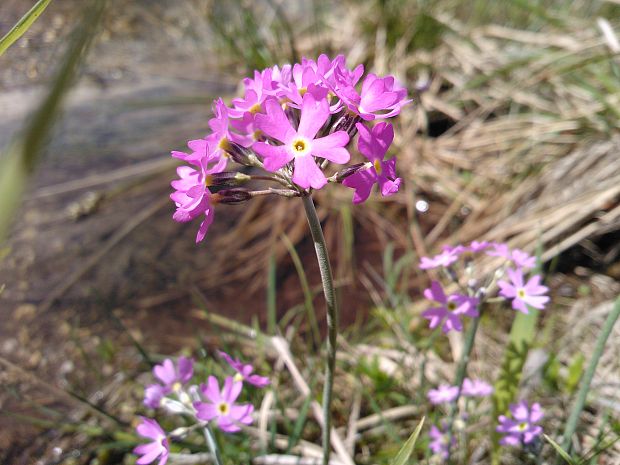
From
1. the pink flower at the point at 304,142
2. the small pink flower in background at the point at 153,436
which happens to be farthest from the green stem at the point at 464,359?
the small pink flower in background at the point at 153,436

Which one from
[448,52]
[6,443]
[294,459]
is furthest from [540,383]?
[448,52]

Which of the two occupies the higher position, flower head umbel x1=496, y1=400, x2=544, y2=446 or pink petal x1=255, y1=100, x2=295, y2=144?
pink petal x1=255, y1=100, x2=295, y2=144

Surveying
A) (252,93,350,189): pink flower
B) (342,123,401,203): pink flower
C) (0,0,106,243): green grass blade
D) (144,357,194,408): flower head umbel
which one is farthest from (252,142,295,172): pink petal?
(144,357,194,408): flower head umbel

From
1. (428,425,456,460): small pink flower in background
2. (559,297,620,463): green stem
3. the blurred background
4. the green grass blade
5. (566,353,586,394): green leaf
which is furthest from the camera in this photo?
the blurred background

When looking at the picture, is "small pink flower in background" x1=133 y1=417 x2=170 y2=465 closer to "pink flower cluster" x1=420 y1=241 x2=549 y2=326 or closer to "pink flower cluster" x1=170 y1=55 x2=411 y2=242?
"pink flower cluster" x1=170 y1=55 x2=411 y2=242

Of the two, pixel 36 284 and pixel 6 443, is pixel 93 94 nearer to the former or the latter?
pixel 36 284

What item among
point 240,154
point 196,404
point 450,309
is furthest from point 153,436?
point 450,309

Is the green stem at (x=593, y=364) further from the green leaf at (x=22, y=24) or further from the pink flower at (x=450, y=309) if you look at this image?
the green leaf at (x=22, y=24)
